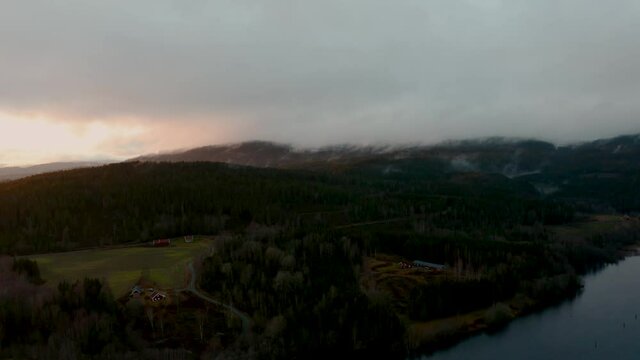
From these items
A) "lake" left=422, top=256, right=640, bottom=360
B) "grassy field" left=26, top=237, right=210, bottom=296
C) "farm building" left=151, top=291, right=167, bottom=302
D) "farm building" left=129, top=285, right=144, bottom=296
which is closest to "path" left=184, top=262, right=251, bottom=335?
"grassy field" left=26, top=237, right=210, bottom=296

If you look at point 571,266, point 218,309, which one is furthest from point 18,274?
point 571,266

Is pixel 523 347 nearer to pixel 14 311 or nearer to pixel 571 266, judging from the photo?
pixel 571 266

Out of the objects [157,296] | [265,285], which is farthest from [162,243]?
[157,296]

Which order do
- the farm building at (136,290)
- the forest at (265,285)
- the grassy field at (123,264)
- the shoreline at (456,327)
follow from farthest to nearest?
1. the grassy field at (123,264)
2. the shoreline at (456,327)
3. the farm building at (136,290)
4. the forest at (265,285)

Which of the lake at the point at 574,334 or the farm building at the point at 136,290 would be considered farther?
the farm building at the point at 136,290

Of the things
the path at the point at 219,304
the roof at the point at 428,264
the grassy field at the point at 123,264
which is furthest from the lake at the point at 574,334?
the grassy field at the point at 123,264

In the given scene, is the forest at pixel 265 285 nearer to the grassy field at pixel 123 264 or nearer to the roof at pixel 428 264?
the roof at pixel 428 264

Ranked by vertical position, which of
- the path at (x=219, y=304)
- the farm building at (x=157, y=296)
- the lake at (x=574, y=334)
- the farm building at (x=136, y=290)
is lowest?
the lake at (x=574, y=334)
